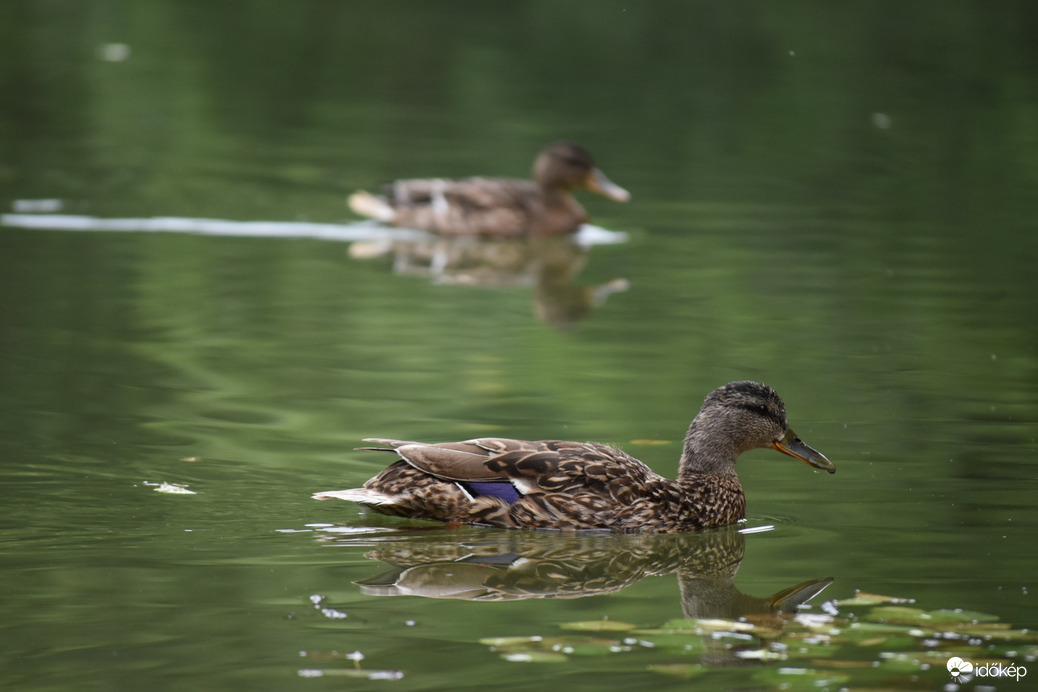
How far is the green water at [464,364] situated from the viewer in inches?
242

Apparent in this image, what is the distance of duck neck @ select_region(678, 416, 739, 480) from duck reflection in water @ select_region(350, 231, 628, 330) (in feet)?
13.1

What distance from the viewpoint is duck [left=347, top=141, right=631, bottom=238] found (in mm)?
16625

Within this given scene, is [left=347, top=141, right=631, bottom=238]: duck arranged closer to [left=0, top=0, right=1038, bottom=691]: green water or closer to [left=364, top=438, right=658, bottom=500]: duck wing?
[left=0, top=0, right=1038, bottom=691]: green water

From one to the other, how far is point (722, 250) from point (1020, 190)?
6181 mm

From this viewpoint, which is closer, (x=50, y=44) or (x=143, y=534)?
(x=143, y=534)

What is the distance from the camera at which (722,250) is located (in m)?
15.2

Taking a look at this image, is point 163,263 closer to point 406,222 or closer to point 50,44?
point 406,222

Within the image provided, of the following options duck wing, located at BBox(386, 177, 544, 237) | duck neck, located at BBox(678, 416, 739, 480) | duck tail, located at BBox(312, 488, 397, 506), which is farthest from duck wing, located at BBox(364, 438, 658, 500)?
duck wing, located at BBox(386, 177, 544, 237)

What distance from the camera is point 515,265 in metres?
15.4

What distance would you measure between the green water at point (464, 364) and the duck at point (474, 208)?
631 millimetres

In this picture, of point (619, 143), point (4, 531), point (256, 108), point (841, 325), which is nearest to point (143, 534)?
point (4, 531)

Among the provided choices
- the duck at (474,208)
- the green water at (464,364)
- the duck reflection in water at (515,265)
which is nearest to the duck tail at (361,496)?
the green water at (464,364)

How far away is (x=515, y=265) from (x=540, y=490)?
7995 millimetres

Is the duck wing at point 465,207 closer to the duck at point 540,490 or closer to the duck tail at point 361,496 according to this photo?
the duck at point 540,490
